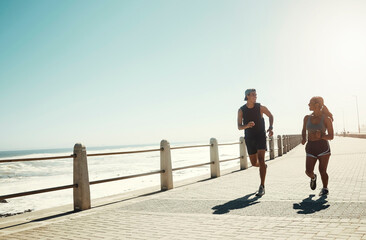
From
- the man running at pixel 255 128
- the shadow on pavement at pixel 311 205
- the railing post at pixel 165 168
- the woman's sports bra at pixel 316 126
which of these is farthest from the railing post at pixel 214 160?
the shadow on pavement at pixel 311 205

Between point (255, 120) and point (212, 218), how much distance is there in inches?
109

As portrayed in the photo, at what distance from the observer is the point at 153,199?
6980mm

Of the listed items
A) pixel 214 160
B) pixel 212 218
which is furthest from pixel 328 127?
pixel 214 160

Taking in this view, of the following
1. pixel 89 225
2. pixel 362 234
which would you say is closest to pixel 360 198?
pixel 362 234

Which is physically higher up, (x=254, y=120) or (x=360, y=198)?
(x=254, y=120)

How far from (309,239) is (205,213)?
6.42 ft

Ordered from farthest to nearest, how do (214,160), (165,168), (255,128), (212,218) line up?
(214,160) → (165,168) → (255,128) → (212,218)

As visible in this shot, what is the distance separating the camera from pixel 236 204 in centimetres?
596

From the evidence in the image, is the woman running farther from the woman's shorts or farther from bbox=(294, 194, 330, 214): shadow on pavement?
bbox=(294, 194, 330, 214): shadow on pavement

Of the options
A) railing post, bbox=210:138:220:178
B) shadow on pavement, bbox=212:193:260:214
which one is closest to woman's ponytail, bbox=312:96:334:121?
shadow on pavement, bbox=212:193:260:214

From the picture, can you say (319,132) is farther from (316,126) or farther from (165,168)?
(165,168)

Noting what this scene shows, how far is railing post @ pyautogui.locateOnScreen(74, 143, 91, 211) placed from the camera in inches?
247

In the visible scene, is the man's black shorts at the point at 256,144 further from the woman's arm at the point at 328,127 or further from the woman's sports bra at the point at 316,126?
the woman's arm at the point at 328,127

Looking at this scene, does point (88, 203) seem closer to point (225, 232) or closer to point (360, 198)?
point (225, 232)
